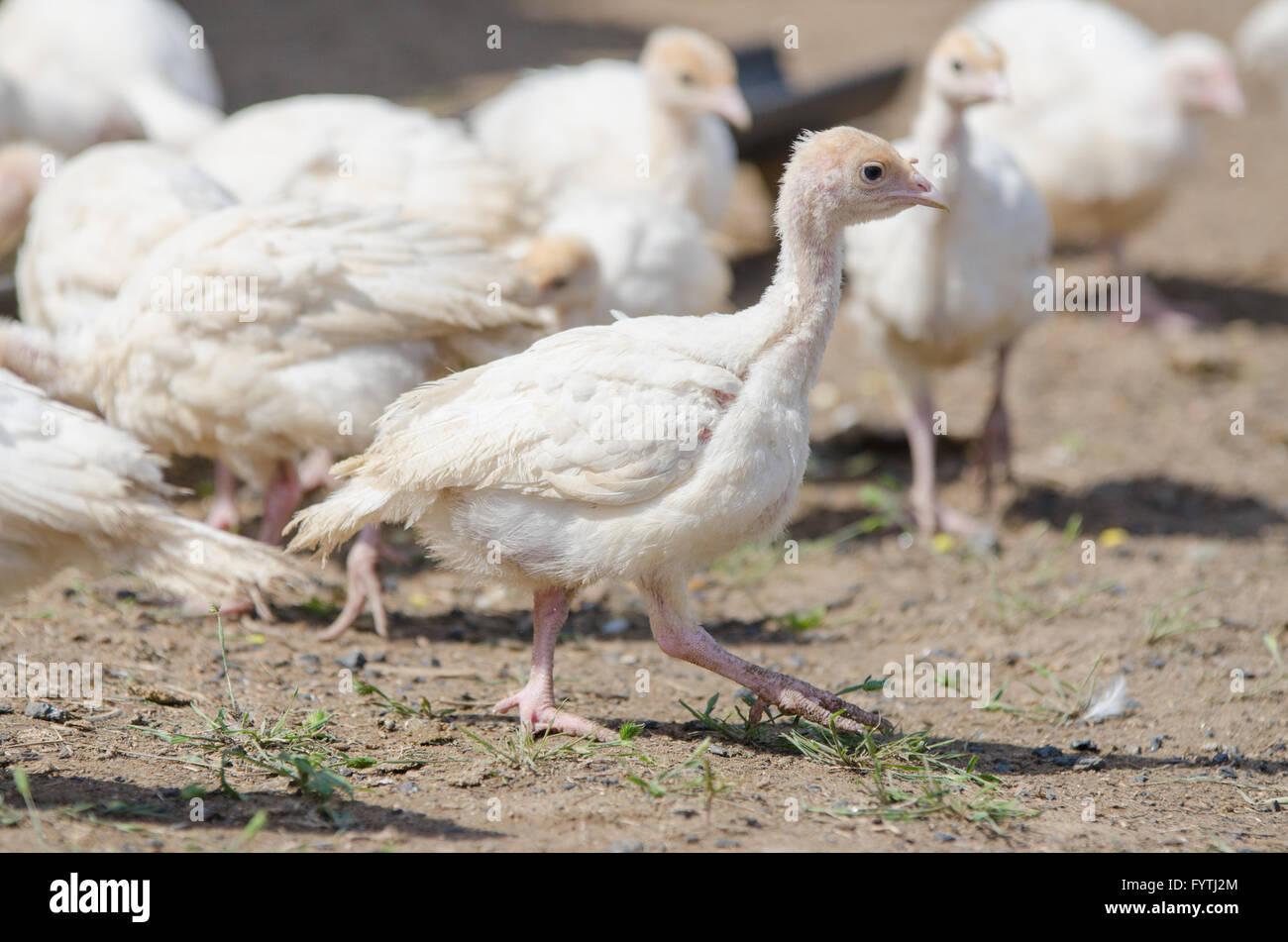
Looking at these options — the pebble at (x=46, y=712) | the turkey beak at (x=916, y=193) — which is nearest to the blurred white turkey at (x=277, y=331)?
the pebble at (x=46, y=712)

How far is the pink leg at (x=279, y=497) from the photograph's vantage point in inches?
219

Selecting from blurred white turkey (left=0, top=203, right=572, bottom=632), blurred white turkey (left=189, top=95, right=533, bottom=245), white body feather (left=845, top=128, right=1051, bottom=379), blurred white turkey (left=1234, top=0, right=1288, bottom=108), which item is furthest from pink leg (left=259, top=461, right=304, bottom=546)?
blurred white turkey (left=1234, top=0, right=1288, bottom=108)

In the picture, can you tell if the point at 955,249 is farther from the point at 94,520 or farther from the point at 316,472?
the point at 94,520

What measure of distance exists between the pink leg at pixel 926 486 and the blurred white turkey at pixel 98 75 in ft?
13.6

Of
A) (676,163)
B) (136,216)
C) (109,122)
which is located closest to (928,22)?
(676,163)

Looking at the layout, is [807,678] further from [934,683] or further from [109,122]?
[109,122]

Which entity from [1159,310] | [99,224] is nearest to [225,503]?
[99,224]

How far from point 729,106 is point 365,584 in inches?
131

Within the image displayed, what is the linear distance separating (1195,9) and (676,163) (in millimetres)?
10086

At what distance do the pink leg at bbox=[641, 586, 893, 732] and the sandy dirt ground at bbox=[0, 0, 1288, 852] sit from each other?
12 cm

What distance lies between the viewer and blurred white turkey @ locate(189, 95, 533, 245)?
249 inches

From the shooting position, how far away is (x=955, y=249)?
20.9ft

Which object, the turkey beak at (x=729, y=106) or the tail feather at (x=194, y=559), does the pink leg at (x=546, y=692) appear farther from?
the turkey beak at (x=729, y=106)

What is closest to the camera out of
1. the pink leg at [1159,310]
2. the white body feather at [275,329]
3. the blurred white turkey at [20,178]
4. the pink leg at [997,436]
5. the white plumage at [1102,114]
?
the white body feather at [275,329]
